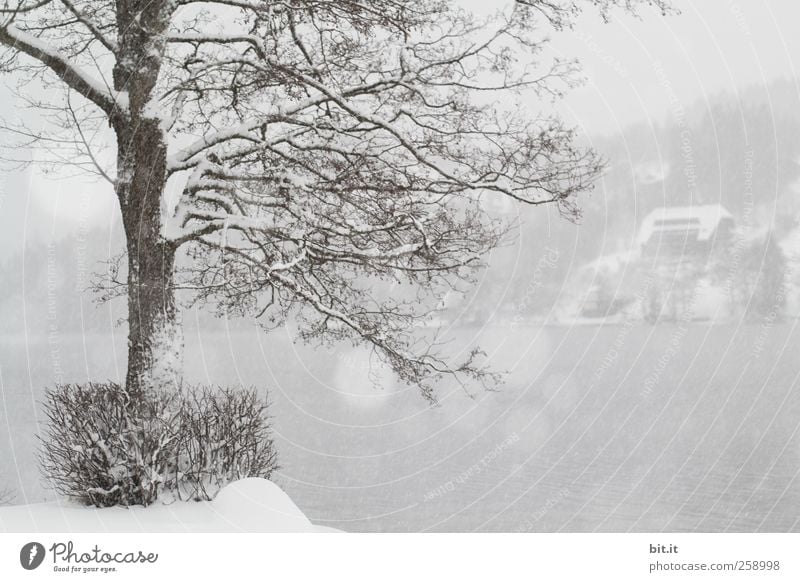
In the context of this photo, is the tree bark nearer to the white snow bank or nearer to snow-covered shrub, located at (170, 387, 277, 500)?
snow-covered shrub, located at (170, 387, 277, 500)

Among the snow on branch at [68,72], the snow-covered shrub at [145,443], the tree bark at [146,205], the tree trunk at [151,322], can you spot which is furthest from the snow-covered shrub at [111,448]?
the snow on branch at [68,72]

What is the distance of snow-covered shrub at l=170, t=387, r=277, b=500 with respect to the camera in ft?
21.7

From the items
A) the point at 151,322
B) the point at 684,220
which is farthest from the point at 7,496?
the point at 684,220

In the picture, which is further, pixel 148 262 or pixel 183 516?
pixel 148 262

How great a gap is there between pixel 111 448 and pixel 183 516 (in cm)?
87

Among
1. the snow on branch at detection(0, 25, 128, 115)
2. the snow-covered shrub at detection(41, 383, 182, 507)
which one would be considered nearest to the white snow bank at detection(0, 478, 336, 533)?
the snow-covered shrub at detection(41, 383, 182, 507)

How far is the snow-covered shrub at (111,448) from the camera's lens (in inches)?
250

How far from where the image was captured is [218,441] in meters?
6.75

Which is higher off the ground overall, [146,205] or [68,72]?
[68,72]

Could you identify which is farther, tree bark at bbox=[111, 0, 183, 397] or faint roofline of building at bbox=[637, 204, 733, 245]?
faint roofline of building at bbox=[637, 204, 733, 245]

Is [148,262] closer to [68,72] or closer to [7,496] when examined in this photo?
[68,72]

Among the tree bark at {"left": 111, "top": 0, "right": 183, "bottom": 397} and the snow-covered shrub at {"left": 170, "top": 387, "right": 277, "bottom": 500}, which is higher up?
the tree bark at {"left": 111, "top": 0, "right": 183, "bottom": 397}
